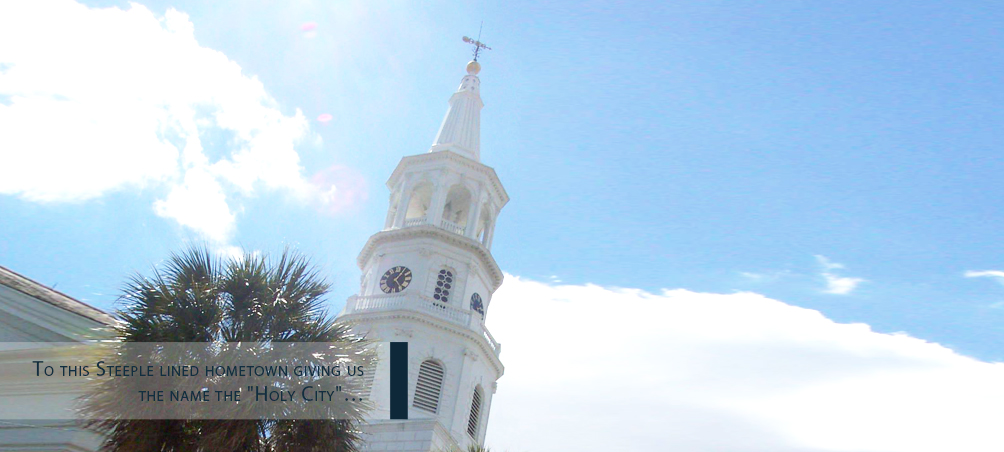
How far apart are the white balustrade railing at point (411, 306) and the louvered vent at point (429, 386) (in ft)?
8.25

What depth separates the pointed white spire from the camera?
159 ft

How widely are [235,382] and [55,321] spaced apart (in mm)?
6432

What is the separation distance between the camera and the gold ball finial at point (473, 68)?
178ft

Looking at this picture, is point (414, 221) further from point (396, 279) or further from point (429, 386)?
point (429, 386)

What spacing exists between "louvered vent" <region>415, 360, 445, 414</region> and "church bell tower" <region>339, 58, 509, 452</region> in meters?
0.05

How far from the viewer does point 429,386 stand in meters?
38.9

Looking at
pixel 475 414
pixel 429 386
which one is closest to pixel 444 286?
pixel 429 386

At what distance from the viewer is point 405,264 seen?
42.5 m

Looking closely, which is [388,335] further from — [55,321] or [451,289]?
[55,321]

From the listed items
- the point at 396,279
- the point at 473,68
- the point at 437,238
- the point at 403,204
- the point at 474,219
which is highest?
the point at 473,68

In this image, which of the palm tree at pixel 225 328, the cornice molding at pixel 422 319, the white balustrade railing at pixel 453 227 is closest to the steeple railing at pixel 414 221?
the white balustrade railing at pixel 453 227

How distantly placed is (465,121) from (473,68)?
5.77 metres

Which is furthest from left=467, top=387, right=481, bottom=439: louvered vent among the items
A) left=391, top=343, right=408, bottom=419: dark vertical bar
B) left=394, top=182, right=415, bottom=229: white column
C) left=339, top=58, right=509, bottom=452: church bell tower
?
left=394, top=182, right=415, bottom=229: white column

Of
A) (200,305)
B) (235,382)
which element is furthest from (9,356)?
(235,382)
